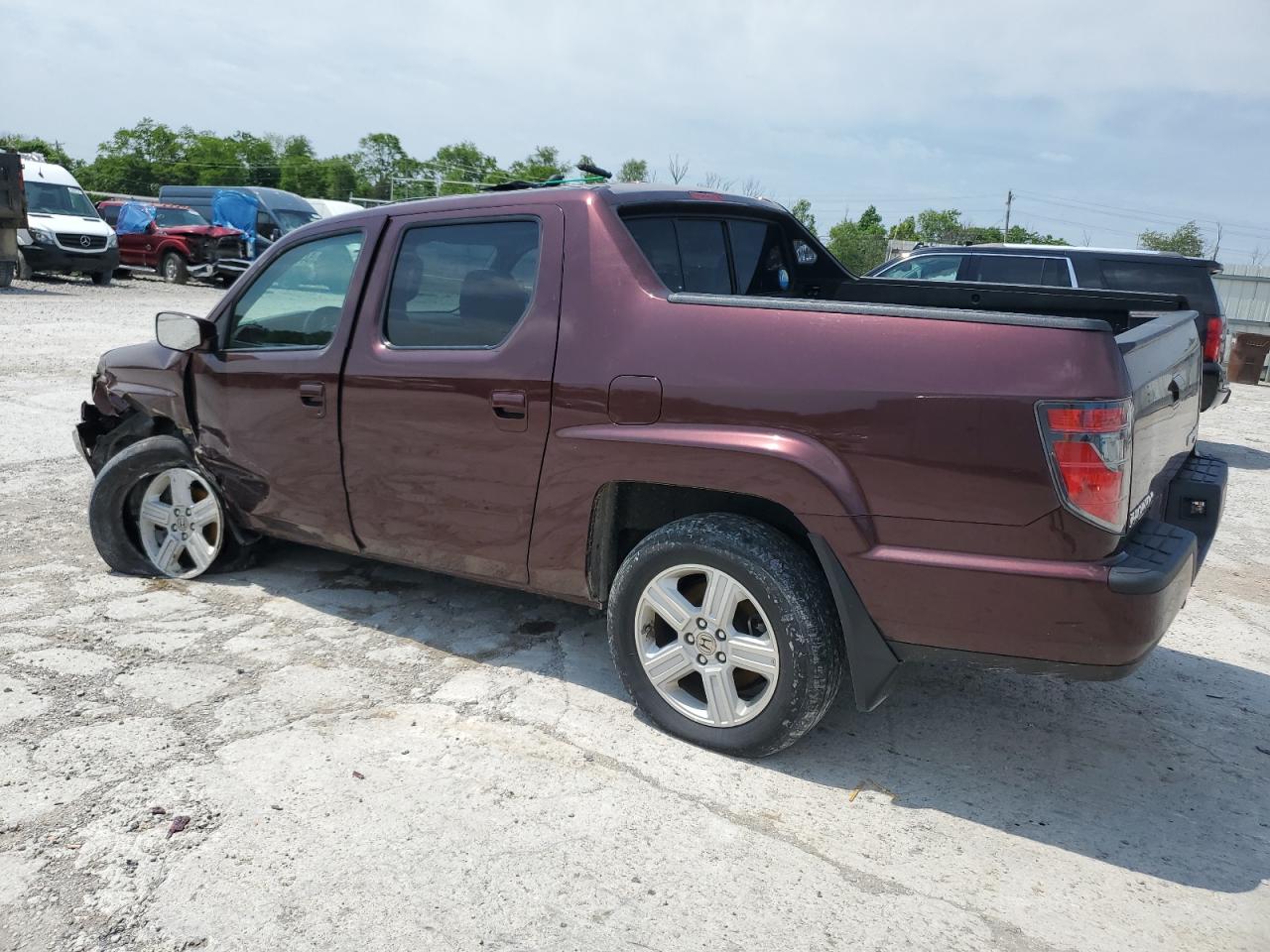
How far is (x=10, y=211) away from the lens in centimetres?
1905

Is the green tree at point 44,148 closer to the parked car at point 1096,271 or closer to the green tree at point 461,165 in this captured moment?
the green tree at point 461,165

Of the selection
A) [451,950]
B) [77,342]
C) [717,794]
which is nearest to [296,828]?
[451,950]

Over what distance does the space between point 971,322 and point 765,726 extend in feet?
4.59

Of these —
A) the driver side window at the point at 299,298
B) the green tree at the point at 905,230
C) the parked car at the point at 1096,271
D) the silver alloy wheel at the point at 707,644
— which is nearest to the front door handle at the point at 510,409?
the silver alloy wheel at the point at 707,644

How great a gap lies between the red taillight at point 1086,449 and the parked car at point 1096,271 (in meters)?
6.53

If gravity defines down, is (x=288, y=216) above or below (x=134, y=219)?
above

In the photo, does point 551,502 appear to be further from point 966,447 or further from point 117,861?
point 117,861

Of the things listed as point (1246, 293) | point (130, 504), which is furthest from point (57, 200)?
point (1246, 293)

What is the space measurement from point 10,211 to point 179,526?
17607 mm

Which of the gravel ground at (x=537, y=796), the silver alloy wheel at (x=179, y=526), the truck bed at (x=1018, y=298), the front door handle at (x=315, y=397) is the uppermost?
the truck bed at (x=1018, y=298)

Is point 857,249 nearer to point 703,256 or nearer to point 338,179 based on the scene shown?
point 703,256

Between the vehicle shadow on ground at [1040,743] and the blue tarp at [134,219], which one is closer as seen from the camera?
the vehicle shadow on ground at [1040,743]

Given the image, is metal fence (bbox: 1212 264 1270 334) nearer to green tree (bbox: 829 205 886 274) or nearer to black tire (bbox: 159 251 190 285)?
green tree (bbox: 829 205 886 274)

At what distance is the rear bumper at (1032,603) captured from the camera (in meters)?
2.79
